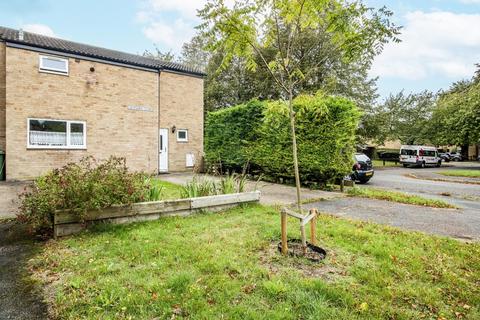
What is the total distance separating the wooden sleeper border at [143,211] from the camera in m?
5.16

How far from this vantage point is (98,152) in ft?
45.5

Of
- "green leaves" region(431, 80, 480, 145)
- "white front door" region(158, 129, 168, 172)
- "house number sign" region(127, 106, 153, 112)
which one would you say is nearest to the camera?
"house number sign" region(127, 106, 153, 112)

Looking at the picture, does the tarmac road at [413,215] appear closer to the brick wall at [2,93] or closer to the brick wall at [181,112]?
the brick wall at [181,112]

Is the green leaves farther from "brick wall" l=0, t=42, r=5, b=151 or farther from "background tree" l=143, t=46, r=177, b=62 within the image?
"brick wall" l=0, t=42, r=5, b=151

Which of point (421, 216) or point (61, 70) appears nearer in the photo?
point (421, 216)

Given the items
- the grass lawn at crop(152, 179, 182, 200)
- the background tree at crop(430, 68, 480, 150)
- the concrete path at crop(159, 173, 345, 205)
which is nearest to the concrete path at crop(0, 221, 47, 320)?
the grass lawn at crop(152, 179, 182, 200)

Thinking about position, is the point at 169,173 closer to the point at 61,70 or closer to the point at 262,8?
the point at 61,70

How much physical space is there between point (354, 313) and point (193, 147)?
15.4 meters

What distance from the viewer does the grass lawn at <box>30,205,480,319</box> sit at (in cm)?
289

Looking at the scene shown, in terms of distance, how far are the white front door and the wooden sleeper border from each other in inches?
382

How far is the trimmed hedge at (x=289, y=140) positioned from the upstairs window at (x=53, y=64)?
789 centimetres

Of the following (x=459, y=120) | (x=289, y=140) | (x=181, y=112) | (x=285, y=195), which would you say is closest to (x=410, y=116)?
(x=459, y=120)

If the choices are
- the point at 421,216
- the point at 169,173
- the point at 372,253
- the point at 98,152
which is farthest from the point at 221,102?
the point at 372,253

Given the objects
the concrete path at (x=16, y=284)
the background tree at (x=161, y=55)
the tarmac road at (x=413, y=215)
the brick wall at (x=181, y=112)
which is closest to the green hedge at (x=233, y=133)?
the brick wall at (x=181, y=112)
